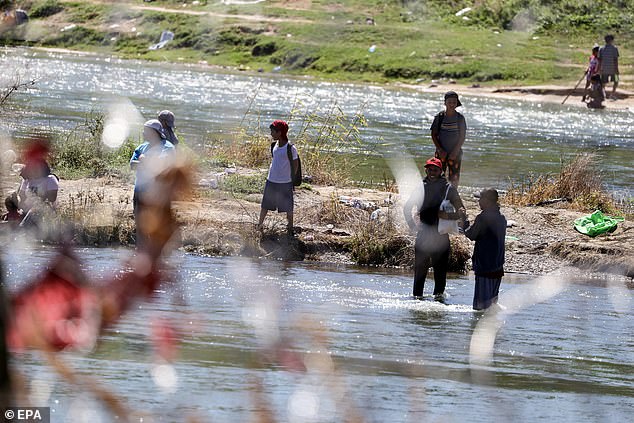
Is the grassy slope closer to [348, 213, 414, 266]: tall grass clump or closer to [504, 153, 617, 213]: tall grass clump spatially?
→ [504, 153, 617, 213]: tall grass clump

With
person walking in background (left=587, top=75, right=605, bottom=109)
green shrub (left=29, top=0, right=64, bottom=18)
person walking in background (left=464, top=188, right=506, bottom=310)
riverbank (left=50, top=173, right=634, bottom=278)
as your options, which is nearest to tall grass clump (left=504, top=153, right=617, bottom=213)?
riverbank (left=50, top=173, right=634, bottom=278)

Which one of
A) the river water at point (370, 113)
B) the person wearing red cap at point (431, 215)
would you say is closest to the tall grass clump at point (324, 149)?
the river water at point (370, 113)

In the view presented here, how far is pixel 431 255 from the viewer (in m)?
11.2

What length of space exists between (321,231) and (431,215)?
146 inches

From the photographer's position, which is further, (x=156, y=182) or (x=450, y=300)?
(x=450, y=300)

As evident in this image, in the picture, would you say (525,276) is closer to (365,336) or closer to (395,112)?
(365,336)

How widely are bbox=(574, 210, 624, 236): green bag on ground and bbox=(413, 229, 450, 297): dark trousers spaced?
4.26 meters

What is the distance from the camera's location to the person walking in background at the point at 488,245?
9.98 meters

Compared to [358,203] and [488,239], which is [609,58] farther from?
[488,239]

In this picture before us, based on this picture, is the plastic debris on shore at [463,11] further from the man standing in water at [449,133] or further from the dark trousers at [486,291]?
the dark trousers at [486,291]

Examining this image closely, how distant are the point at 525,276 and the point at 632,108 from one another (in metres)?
27.4

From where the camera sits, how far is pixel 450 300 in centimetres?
1161

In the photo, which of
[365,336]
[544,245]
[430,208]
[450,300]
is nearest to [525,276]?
[544,245]

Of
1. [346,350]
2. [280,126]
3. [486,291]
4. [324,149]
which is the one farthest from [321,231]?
[346,350]
